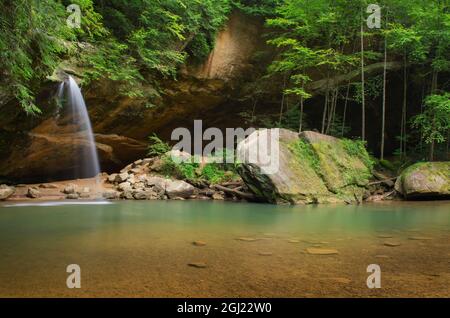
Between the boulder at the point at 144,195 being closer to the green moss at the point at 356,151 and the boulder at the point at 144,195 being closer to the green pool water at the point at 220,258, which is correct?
the green pool water at the point at 220,258

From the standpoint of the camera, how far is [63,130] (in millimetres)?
12734

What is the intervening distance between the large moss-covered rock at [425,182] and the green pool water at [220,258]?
21.5 feet

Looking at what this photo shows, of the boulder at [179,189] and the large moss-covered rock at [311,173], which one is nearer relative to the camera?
the large moss-covered rock at [311,173]

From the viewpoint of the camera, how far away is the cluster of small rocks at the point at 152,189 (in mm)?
12172

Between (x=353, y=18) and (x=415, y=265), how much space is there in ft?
45.0

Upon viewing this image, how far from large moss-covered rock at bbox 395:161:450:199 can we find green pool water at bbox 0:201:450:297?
6.56 metres

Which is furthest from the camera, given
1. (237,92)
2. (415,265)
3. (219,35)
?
(237,92)

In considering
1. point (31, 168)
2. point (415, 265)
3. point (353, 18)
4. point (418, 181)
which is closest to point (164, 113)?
point (31, 168)

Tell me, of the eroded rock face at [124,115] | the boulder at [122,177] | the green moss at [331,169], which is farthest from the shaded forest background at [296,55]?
the boulder at [122,177]

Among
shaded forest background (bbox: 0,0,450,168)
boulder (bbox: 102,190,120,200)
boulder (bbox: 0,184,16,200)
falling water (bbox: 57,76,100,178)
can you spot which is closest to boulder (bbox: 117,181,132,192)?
boulder (bbox: 102,190,120,200)

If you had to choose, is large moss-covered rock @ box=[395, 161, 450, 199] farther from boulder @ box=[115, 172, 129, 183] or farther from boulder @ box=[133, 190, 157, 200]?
boulder @ box=[115, 172, 129, 183]

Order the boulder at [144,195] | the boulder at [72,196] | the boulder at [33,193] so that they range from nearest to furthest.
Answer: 1. the boulder at [33,193]
2. the boulder at [72,196]
3. the boulder at [144,195]

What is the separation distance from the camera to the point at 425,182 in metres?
11.9
